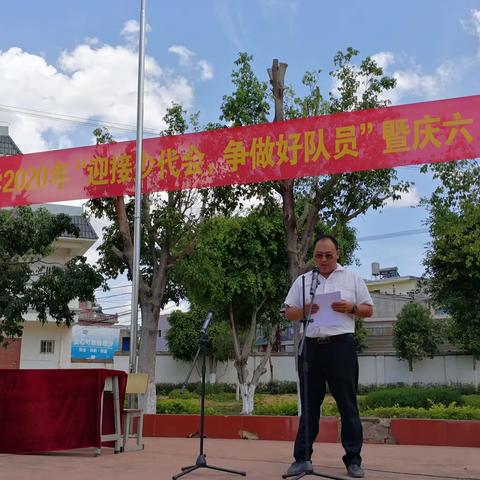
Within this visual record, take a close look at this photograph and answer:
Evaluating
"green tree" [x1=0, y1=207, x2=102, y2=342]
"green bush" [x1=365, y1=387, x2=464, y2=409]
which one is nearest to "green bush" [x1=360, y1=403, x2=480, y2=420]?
"green tree" [x1=0, y1=207, x2=102, y2=342]

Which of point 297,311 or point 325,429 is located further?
point 325,429

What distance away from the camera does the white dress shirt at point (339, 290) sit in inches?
165

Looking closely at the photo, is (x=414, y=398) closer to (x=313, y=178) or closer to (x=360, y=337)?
(x=313, y=178)

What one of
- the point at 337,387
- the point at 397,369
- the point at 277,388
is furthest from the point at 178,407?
the point at 397,369

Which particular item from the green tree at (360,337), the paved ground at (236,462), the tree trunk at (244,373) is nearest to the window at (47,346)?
the tree trunk at (244,373)

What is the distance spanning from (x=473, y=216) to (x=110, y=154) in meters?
6.77

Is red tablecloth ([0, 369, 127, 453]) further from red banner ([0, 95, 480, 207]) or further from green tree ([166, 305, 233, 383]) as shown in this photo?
green tree ([166, 305, 233, 383])

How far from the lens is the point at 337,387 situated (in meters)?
4.16

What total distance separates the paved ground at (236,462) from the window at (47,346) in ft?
47.5

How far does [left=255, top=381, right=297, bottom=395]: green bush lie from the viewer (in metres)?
28.1

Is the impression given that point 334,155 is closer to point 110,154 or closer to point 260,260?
point 110,154

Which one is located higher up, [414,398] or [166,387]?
[414,398]

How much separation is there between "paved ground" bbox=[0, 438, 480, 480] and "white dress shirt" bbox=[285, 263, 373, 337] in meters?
0.94

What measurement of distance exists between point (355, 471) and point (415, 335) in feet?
86.1
